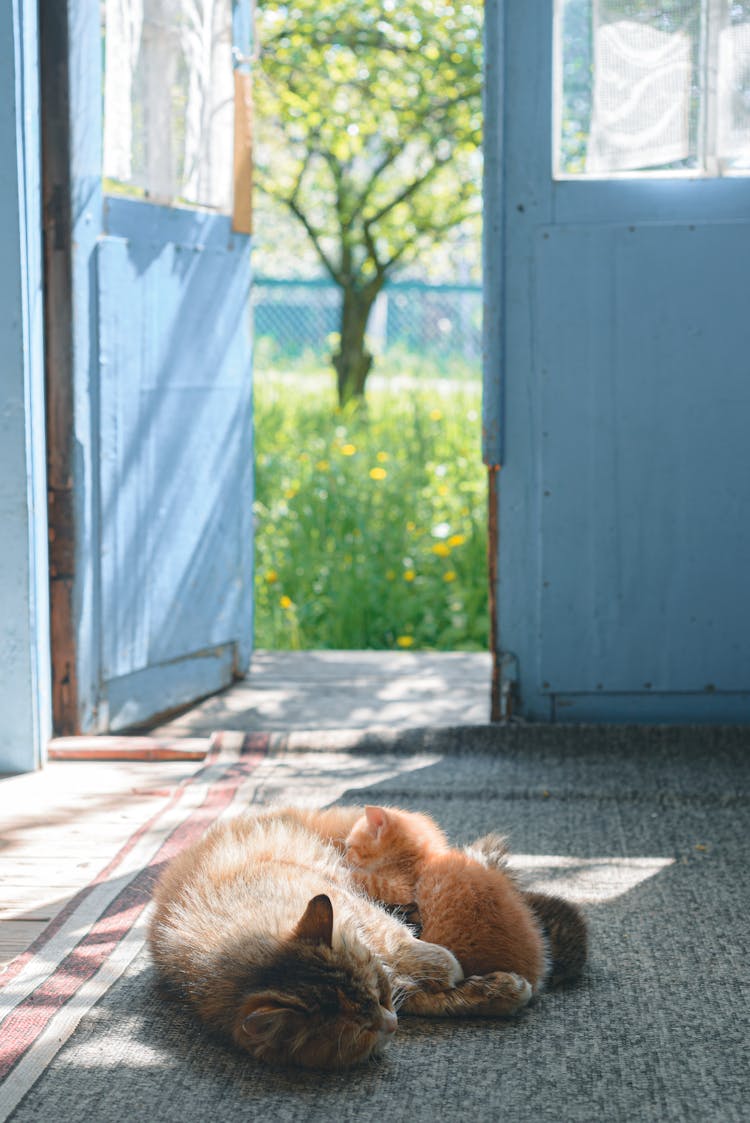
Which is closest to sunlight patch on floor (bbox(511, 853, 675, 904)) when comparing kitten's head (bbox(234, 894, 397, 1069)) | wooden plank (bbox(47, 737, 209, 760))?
kitten's head (bbox(234, 894, 397, 1069))

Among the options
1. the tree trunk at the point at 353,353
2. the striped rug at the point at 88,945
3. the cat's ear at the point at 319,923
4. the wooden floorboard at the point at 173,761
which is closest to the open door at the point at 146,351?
the wooden floorboard at the point at 173,761

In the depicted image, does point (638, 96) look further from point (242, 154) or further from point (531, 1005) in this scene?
point (531, 1005)

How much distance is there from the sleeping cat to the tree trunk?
281 inches

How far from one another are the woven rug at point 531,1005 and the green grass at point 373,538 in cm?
167

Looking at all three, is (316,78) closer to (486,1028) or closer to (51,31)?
(51,31)

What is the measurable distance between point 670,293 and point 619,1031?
231 cm

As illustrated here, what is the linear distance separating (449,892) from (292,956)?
44 cm

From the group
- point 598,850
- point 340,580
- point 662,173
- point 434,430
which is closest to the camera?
point 598,850

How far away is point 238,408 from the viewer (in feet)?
14.6

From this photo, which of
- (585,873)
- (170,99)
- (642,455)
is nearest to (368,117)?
(170,99)

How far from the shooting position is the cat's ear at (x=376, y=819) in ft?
7.84

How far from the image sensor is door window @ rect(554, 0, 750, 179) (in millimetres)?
3637

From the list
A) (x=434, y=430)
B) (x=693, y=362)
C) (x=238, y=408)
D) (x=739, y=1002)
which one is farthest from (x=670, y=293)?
(x=434, y=430)

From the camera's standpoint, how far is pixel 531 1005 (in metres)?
2.17
